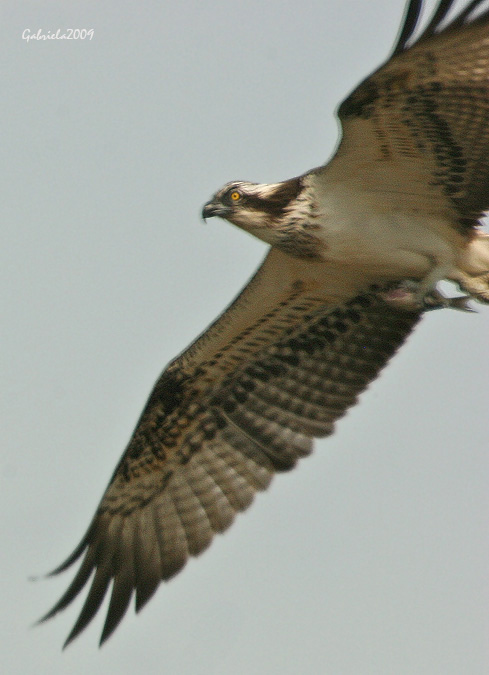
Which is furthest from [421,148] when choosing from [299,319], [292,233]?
[299,319]

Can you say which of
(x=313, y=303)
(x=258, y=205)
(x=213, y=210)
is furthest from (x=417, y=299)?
(x=213, y=210)

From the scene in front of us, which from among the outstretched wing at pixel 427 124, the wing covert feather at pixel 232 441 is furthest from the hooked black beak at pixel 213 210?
the wing covert feather at pixel 232 441

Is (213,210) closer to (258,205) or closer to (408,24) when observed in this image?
(258,205)

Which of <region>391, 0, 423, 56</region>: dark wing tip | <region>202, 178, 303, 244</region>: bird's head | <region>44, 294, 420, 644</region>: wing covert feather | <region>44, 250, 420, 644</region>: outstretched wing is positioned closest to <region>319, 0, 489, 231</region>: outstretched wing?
<region>391, 0, 423, 56</region>: dark wing tip

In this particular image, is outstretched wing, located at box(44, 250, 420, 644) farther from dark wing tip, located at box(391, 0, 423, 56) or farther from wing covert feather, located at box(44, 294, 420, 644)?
dark wing tip, located at box(391, 0, 423, 56)

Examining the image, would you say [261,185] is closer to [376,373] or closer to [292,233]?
[292,233]

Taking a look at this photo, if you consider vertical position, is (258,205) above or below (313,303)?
above
